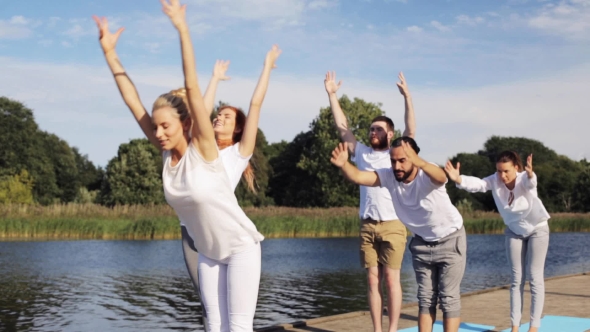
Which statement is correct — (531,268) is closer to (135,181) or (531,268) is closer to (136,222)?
(136,222)

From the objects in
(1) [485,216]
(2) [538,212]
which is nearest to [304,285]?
(2) [538,212]

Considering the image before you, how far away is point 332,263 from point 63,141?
5978cm

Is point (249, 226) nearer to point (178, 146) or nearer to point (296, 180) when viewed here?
point (178, 146)

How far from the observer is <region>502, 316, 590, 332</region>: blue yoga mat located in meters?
6.89

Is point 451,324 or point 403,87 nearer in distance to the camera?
point 451,324

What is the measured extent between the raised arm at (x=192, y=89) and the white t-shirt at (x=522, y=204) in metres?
3.56

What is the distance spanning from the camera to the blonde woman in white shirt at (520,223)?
6.47 m

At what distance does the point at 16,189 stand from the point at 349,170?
172 ft

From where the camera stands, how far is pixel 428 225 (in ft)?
17.4

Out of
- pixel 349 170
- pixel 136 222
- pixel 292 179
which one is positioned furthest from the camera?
pixel 292 179

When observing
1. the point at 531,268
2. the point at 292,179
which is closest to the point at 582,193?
the point at 292,179

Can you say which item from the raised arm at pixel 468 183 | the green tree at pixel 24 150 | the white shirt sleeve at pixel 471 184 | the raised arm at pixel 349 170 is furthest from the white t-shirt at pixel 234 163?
the green tree at pixel 24 150

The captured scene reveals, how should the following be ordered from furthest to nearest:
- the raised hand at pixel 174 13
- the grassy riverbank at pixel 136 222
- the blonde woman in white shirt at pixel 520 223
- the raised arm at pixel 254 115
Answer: the grassy riverbank at pixel 136 222 < the blonde woman in white shirt at pixel 520 223 < the raised arm at pixel 254 115 < the raised hand at pixel 174 13

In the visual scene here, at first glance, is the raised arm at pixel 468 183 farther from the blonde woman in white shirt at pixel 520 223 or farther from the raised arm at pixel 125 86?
the raised arm at pixel 125 86
